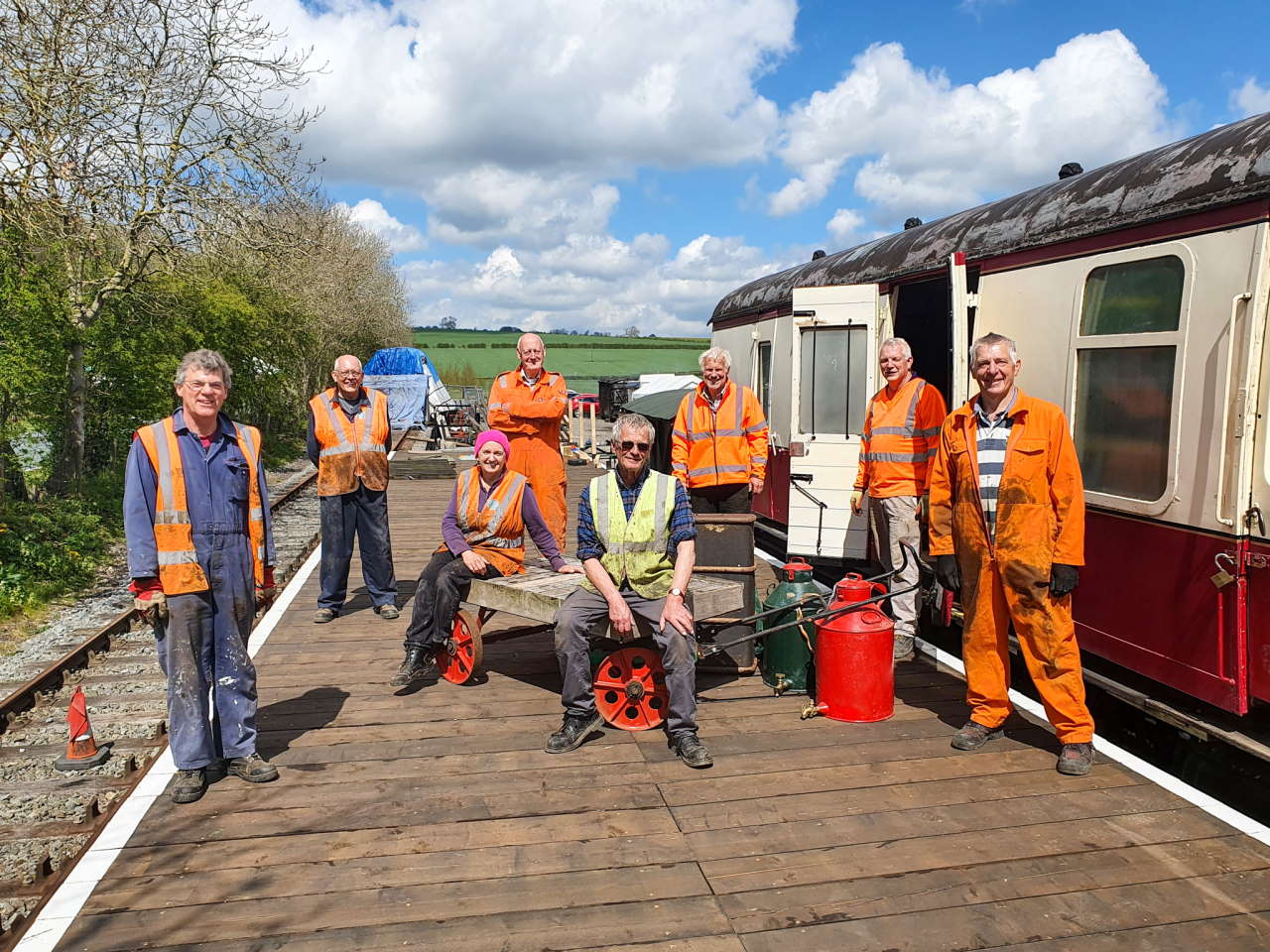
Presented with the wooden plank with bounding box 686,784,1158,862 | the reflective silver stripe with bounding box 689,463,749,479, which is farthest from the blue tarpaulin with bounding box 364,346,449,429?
the wooden plank with bounding box 686,784,1158,862

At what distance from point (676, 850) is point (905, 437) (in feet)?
10.6

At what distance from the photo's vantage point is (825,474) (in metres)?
7.91

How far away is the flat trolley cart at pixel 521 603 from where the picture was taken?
4902mm

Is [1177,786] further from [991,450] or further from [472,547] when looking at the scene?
[472,547]

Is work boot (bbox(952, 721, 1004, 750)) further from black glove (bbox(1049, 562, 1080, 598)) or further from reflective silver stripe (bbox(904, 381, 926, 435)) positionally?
reflective silver stripe (bbox(904, 381, 926, 435))

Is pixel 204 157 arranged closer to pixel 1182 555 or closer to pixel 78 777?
pixel 78 777

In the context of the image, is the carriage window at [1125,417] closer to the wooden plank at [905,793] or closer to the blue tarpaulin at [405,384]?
the wooden plank at [905,793]

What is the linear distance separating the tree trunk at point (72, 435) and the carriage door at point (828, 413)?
30.9 ft

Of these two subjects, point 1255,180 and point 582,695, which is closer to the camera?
point 1255,180

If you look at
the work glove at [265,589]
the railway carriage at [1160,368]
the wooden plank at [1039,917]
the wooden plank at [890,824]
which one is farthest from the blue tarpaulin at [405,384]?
→ the wooden plank at [1039,917]

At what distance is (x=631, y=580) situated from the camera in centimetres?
451

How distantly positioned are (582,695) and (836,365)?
4.41 meters

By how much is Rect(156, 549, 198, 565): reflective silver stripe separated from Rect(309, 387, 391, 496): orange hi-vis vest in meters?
2.80

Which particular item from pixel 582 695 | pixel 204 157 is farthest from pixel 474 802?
pixel 204 157
